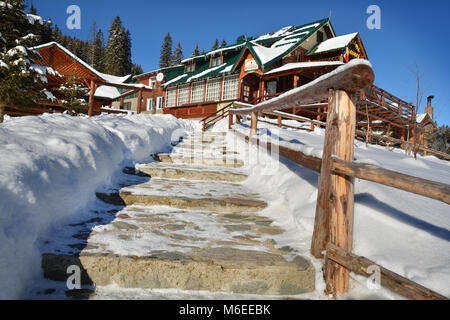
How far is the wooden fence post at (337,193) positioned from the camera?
1913 mm

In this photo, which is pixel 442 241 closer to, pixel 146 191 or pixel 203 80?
pixel 146 191

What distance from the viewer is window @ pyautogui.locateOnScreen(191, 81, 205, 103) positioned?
69.5ft

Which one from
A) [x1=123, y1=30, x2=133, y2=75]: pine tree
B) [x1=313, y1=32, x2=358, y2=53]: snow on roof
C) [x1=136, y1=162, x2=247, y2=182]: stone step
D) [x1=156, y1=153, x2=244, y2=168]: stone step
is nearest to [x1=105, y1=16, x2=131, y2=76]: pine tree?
[x1=123, y1=30, x2=133, y2=75]: pine tree

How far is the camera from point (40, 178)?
220cm

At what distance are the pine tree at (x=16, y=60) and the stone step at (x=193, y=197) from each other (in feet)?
28.7

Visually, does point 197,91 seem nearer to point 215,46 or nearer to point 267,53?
point 267,53

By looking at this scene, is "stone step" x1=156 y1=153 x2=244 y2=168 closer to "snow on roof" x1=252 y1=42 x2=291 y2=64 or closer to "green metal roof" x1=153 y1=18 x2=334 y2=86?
"green metal roof" x1=153 y1=18 x2=334 y2=86

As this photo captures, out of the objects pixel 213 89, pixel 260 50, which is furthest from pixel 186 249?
pixel 213 89

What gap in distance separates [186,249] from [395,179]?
1.66m

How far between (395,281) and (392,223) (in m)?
0.77

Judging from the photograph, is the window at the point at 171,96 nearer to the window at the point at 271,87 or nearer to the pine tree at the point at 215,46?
the window at the point at 271,87

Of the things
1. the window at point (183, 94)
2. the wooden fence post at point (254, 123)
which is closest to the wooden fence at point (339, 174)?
the wooden fence post at point (254, 123)

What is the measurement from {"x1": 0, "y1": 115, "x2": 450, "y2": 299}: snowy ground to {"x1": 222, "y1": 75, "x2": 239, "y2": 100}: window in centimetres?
1579

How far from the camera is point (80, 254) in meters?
1.90
